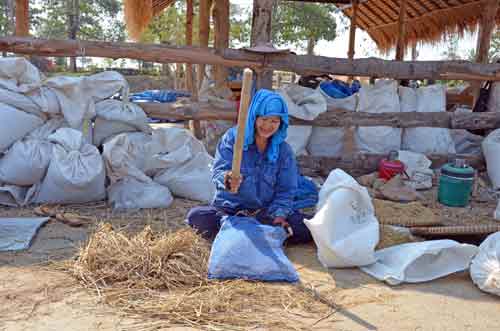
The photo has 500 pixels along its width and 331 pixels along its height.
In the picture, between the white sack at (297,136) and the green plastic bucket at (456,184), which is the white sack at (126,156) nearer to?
the white sack at (297,136)

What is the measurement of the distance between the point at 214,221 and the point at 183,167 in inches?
44.6

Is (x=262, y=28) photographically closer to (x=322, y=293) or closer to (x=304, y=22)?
(x=322, y=293)

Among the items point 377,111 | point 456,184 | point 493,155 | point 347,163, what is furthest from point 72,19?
point 456,184

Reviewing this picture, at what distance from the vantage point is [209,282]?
2.37 meters

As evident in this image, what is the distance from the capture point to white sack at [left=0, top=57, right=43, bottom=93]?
3.66 metres

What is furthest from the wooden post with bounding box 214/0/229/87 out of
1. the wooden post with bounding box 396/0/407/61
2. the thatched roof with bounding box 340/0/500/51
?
the thatched roof with bounding box 340/0/500/51

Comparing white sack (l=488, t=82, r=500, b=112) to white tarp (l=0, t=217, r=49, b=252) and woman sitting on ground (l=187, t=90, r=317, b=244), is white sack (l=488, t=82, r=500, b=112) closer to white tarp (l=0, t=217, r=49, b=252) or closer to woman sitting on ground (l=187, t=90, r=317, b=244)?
woman sitting on ground (l=187, t=90, r=317, b=244)

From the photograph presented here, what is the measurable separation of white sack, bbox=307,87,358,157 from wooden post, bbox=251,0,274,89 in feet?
2.32

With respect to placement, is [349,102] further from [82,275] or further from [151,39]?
[151,39]

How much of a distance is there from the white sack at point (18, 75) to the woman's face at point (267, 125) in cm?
202

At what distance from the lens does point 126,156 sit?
3.72 meters

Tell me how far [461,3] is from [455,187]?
484 cm

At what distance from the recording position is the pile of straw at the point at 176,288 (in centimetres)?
208

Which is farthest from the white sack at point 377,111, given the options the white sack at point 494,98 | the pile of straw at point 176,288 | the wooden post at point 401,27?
the wooden post at point 401,27
